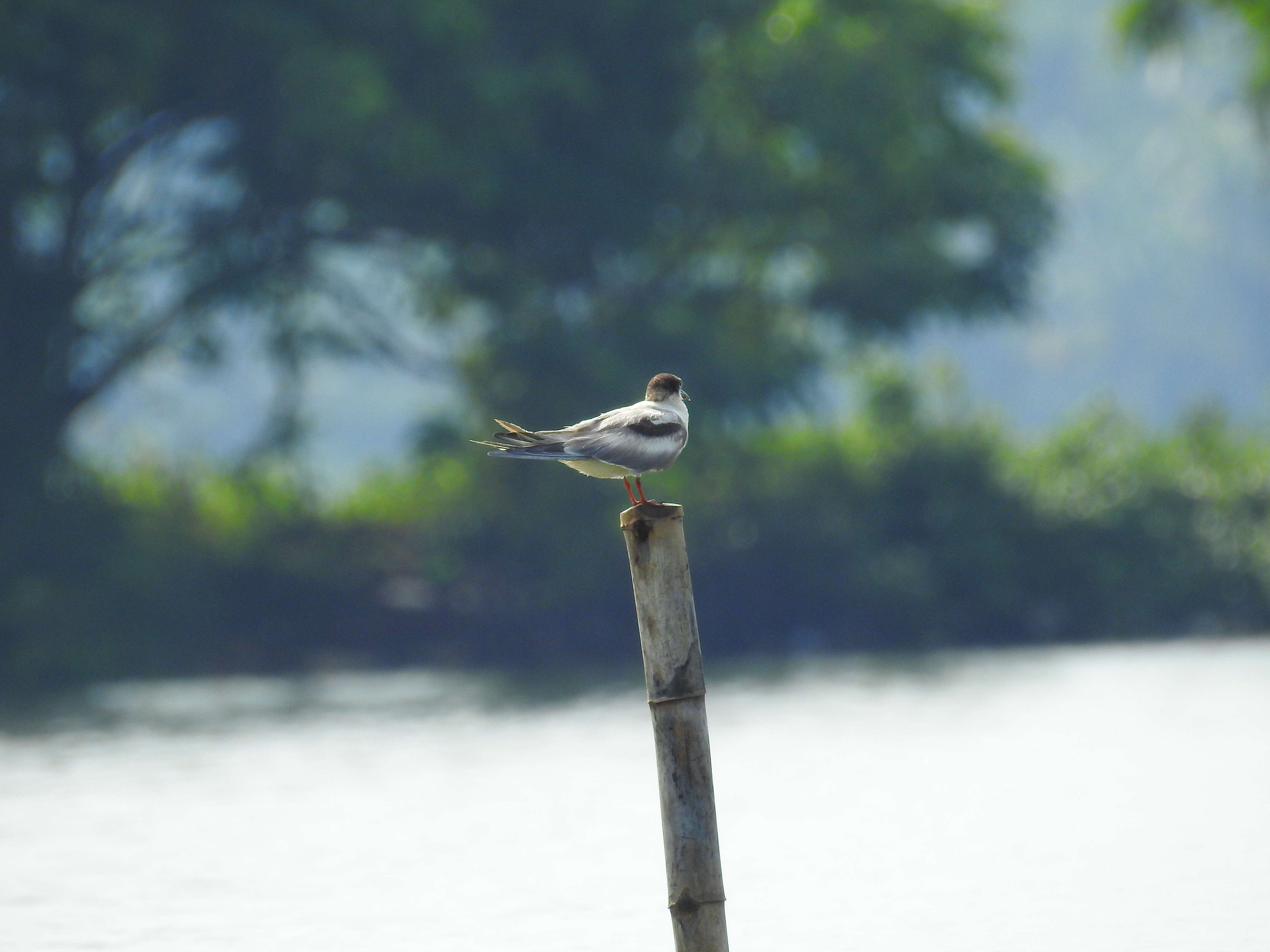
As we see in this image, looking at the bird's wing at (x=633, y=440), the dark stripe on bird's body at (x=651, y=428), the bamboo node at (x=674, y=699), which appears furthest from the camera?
the dark stripe on bird's body at (x=651, y=428)

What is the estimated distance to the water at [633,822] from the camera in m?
15.8

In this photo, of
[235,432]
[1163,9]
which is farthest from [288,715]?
[235,432]

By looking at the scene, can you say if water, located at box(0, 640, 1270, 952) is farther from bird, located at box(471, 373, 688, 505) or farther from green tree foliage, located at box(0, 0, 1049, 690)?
green tree foliage, located at box(0, 0, 1049, 690)

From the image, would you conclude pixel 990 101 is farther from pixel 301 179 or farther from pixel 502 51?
pixel 301 179

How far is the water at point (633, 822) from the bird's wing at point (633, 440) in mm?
3785

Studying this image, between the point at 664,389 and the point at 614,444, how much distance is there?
0.98 metres

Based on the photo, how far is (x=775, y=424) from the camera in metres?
43.9

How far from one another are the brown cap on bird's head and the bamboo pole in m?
1.51

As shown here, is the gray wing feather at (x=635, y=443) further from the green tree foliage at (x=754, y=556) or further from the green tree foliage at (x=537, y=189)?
the green tree foliage at (x=754, y=556)

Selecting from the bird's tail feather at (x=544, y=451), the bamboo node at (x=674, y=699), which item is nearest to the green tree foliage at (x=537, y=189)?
the bird's tail feather at (x=544, y=451)

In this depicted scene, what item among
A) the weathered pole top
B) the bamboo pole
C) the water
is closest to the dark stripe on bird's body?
the bamboo pole

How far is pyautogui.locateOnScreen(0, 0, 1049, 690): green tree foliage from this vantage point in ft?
128

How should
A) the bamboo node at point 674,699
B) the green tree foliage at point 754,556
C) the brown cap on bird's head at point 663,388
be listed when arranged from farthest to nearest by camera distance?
the green tree foliage at point 754,556 → the brown cap on bird's head at point 663,388 → the bamboo node at point 674,699

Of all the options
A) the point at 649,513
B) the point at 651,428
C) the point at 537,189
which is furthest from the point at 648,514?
the point at 537,189
